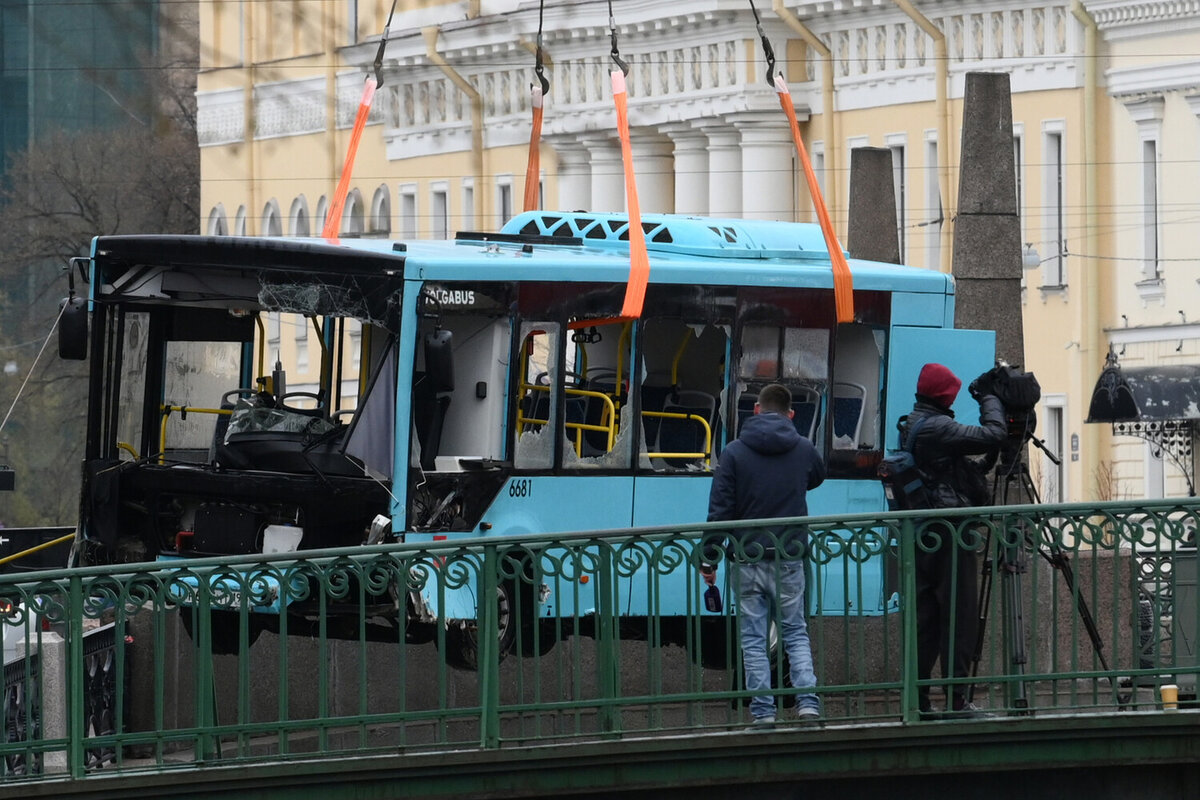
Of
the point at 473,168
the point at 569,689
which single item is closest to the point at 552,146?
the point at 473,168

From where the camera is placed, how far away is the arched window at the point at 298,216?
63.2 m

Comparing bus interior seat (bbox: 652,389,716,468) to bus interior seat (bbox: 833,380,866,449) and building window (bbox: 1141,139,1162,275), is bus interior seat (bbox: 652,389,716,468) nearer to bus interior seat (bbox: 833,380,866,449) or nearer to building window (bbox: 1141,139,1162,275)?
bus interior seat (bbox: 833,380,866,449)

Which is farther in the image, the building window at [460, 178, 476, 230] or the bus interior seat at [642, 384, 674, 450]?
the building window at [460, 178, 476, 230]

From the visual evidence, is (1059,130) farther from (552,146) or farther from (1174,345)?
(552,146)

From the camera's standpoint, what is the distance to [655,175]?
54.3 meters

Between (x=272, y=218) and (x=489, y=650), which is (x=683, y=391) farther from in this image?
A: (x=272, y=218)

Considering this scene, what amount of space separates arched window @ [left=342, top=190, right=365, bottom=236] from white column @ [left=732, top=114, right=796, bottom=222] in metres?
12.9

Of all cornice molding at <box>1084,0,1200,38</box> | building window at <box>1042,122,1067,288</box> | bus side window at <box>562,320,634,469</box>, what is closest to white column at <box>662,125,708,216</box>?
building window at <box>1042,122,1067,288</box>

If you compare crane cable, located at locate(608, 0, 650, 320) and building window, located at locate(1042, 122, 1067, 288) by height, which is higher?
building window, located at locate(1042, 122, 1067, 288)

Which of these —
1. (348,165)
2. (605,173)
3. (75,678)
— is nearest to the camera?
(75,678)

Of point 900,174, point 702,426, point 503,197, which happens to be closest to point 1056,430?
point 900,174

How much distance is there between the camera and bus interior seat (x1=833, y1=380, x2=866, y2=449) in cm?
1827

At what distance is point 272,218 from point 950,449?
51329mm

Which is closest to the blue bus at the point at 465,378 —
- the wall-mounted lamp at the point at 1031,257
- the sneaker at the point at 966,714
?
the sneaker at the point at 966,714
